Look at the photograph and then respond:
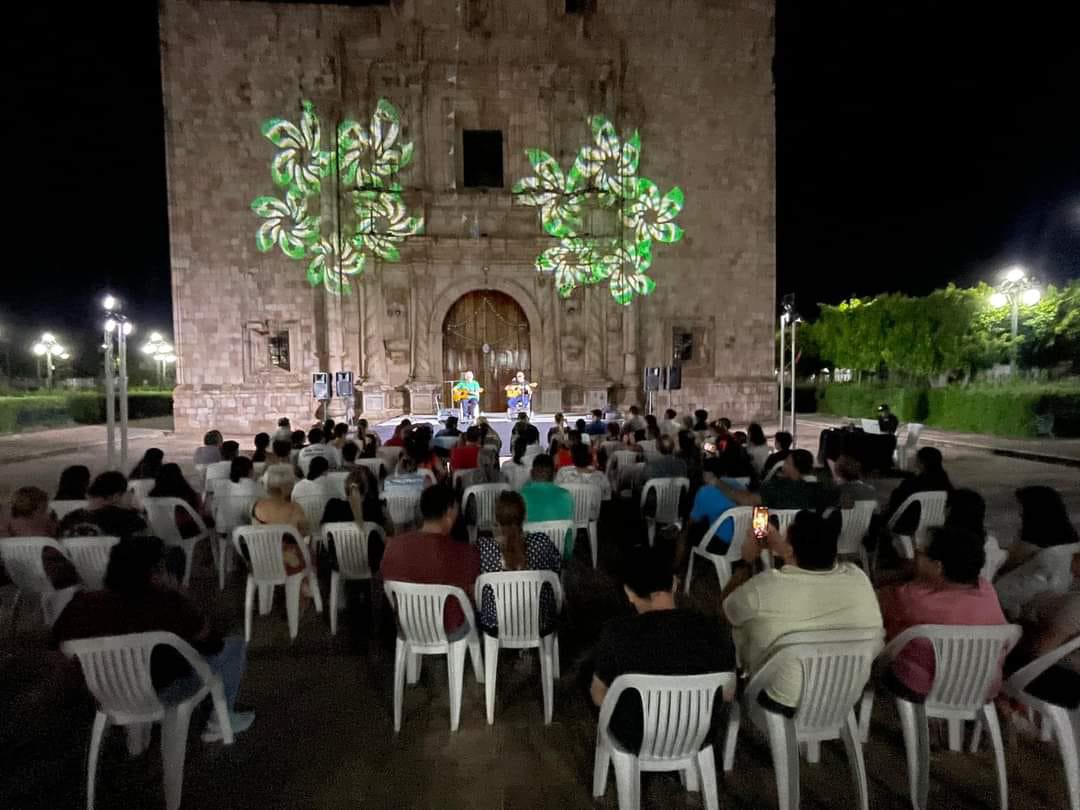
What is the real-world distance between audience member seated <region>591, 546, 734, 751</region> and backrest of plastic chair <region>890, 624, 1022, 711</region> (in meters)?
0.87

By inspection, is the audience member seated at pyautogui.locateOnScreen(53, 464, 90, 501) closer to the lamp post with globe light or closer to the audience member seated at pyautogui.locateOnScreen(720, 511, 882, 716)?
the audience member seated at pyautogui.locateOnScreen(720, 511, 882, 716)

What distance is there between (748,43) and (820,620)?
65.2 feet

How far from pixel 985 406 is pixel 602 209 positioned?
35.8ft

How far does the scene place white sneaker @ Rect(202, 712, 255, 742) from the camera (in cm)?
331

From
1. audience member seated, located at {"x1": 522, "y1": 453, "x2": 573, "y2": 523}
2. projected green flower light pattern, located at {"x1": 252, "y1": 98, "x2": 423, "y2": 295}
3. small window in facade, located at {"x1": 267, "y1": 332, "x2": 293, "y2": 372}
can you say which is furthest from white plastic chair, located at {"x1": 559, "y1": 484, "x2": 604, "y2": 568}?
small window in facade, located at {"x1": 267, "y1": 332, "x2": 293, "y2": 372}

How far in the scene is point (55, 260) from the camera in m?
50.2

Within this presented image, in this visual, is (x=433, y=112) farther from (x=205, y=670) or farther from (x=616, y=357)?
(x=205, y=670)

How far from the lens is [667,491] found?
6223mm

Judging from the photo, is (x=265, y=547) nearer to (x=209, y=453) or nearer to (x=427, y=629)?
(x=427, y=629)

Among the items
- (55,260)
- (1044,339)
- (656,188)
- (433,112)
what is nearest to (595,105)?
(656,188)

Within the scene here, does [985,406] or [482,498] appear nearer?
[482,498]

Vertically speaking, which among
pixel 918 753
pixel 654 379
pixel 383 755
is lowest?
pixel 383 755

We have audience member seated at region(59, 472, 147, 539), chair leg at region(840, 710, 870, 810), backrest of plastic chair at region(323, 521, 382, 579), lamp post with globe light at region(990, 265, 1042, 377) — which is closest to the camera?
chair leg at region(840, 710, 870, 810)

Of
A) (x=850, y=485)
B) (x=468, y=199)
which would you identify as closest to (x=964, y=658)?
(x=850, y=485)
